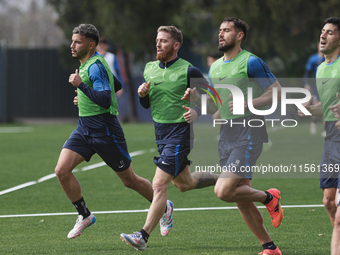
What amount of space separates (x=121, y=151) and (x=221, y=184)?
1.53 metres

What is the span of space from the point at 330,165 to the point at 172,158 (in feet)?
5.35

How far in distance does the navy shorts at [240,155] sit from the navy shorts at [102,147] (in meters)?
1.35

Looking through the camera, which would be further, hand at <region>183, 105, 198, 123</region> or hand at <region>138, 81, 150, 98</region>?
hand at <region>138, 81, 150, 98</region>

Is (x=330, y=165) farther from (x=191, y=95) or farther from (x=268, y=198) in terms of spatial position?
(x=191, y=95)

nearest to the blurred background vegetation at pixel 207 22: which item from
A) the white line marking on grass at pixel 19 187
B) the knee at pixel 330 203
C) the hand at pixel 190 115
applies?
the white line marking on grass at pixel 19 187

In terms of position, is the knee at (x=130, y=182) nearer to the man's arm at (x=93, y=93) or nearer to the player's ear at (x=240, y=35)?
the man's arm at (x=93, y=93)

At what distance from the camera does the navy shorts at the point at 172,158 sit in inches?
237

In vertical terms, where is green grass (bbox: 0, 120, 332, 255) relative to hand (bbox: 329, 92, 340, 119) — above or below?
below

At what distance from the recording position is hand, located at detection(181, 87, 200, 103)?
5988mm

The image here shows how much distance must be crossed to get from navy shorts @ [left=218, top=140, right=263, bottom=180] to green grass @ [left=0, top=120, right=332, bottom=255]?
891 mm

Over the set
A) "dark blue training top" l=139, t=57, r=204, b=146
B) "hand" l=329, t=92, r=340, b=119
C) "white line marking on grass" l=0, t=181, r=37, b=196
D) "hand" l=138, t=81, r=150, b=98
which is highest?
"hand" l=138, t=81, r=150, b=98

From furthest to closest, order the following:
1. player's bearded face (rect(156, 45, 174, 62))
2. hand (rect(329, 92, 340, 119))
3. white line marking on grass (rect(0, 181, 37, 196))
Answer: white line marking on grass (rect(0, 181, 37, 196))
player's bearded face (rect(156, 45, 174, 62))
hand (rect(329, 92, 340, 119))

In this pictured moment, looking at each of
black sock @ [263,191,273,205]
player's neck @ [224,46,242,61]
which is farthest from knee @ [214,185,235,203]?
player's neck @ [224,46,242,61]

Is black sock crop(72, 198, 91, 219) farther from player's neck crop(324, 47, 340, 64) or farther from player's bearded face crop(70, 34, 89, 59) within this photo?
player's neck crop(324, 47, 340, 64)
